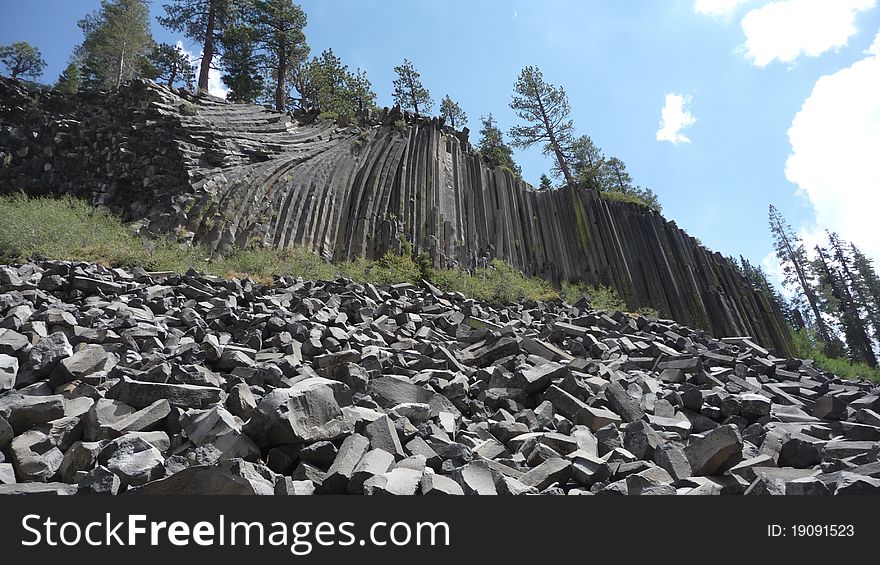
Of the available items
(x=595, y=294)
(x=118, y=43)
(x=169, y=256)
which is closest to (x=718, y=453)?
(x=169, y=256)

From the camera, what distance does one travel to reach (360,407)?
3.75 m

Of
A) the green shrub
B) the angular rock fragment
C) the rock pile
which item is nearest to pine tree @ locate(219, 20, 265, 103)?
the green shrub

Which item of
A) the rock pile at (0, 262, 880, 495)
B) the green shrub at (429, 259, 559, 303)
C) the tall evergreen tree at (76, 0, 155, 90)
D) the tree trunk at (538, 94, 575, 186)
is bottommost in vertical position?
the rock pile at (0, 262, 880, 495)

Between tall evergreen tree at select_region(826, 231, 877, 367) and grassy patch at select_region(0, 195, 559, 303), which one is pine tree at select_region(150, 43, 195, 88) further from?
tall evergreen tree at select_region(826, 231, 877, 367)

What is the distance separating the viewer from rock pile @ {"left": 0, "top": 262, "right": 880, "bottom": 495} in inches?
111

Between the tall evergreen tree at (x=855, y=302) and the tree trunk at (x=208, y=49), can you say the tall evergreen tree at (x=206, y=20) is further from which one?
the tall evergreen tree at (x=855, y=302)

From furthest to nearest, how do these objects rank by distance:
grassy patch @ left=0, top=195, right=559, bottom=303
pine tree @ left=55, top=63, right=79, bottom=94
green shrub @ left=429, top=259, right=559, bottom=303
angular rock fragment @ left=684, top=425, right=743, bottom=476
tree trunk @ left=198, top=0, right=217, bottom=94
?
pine tree @ left=55, top=63, right=79, bottom=94 → tree trunk @ left=198, top=0, right=217, bottom=94 → green shrub @ left=429, top=259, right=559, bottom=303 → grassy patch @ left=0, top=195, right=559, bottom=303 → angular rock fragment @ left=684, top=425, right=743, bottom=476

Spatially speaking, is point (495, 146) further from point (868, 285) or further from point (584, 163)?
point (868, 285)

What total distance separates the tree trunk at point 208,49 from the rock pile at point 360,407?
18729mm

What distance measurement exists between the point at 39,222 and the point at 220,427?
10379 millimetres

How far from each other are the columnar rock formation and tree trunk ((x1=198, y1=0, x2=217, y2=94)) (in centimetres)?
632

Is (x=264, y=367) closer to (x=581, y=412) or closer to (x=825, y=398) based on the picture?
(x=581, y=412)

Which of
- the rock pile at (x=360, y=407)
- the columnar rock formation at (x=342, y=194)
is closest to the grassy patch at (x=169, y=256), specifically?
the columnar rock formation at (x=342, y=194)

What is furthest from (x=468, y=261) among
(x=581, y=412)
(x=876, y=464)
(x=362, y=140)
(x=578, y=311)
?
(x=876, y=464)
